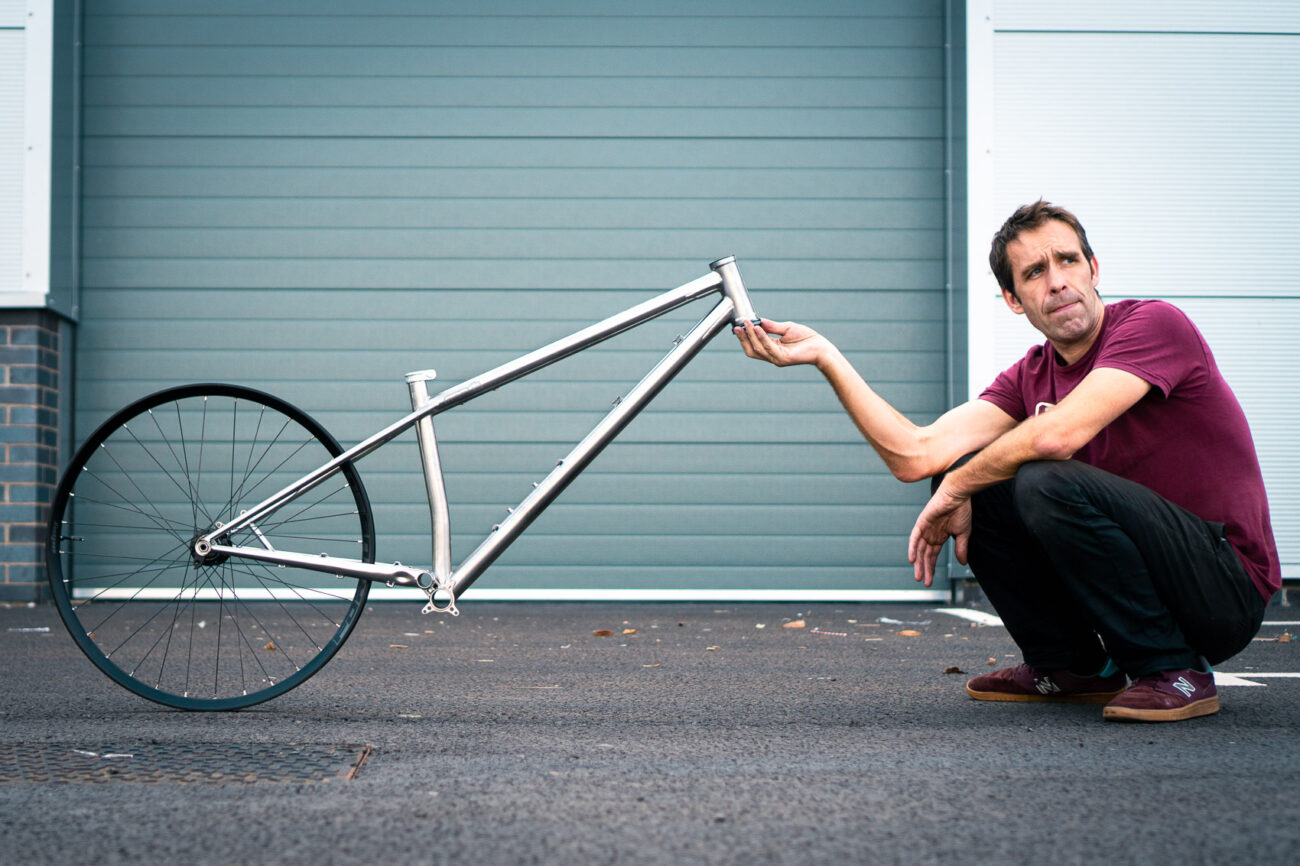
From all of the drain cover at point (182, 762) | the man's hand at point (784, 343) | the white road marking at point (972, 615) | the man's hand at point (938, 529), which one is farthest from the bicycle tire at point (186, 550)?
the white road marking at point (972, 615)

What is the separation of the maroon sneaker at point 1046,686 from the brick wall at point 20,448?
506 centimetres

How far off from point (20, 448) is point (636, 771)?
17.0 ft

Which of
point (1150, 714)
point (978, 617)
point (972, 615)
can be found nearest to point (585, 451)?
point (1150, 714)

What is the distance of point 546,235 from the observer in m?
6.50

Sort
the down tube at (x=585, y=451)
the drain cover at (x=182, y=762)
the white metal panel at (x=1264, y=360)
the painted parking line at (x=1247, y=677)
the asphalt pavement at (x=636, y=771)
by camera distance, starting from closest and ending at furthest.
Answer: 1. the asphalt pavement at (x=636, y=771)
2. the drain cover at (x=182, y=762)
3. the down tube at (x=585, y=451)
4. the painted parking line at (x=1247, y=677)
5. the white metal panel at (x=1264, y=360)

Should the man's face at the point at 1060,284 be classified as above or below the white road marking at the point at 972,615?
above

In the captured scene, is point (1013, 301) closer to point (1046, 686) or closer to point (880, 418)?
point (880, 418)

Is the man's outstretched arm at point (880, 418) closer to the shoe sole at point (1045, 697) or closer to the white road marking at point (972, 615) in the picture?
the shoe sole at point (1045, 697)

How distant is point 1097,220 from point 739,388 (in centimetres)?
215

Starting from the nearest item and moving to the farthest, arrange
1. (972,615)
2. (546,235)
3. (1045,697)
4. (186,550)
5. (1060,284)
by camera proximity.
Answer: (1060,284) < (1045,697) < (186,550) < (972,615) < (546,235)

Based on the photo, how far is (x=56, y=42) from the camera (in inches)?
239

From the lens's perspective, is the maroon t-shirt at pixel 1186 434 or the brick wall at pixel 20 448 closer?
the maroon t-shirt at pixel 1186 434

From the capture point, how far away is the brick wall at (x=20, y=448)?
19.5 ft

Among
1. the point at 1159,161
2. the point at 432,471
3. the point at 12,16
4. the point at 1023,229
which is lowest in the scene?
the point at 432,471
